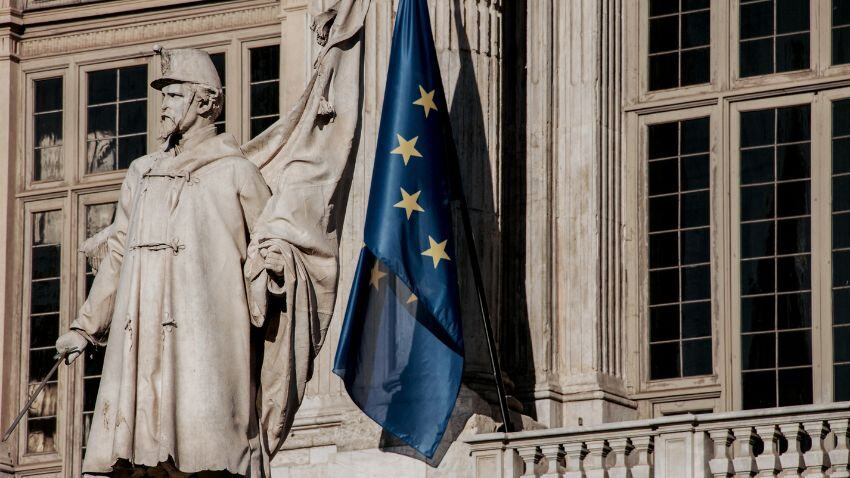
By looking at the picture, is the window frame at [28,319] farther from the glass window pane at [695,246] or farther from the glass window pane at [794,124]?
the glass window pane at [794,124]

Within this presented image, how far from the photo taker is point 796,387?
19.3 m

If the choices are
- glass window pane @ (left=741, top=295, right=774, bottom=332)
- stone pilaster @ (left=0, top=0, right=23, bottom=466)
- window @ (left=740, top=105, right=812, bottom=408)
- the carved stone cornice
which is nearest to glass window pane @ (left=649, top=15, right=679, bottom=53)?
window @ (left=740, top=105, right=812, bottom=408)

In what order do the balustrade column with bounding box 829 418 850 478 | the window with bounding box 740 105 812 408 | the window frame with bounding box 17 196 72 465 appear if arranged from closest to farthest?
the balustrade column with bounding box 829 418 850 478 < the window with bounding box 740 105 812 408 < the window frame with bounding box 17 196 72 465

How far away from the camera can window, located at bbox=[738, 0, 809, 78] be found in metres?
20.0

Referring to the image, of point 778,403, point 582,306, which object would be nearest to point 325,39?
point 582,306

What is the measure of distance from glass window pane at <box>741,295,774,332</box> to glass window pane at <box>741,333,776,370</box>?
0.06 m

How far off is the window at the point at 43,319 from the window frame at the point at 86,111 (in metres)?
0.42

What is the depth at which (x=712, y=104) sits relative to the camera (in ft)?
66.3

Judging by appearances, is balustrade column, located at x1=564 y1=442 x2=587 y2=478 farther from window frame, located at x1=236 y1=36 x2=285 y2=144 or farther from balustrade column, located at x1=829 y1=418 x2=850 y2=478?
window frame, located at x1=236 y1=36 x2=285 y2=144

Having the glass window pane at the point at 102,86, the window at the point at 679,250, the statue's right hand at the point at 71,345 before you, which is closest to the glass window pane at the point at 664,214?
the window at the point at 679,250

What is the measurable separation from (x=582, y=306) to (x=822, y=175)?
84.7 inches

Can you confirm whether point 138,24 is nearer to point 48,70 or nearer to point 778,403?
point 48,70

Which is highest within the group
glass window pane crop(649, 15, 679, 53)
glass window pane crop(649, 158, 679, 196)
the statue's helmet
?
glass window pane crop(649, 15, 679, 53)

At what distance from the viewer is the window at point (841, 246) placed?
1920 cm
